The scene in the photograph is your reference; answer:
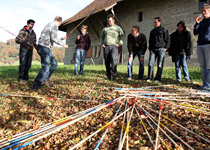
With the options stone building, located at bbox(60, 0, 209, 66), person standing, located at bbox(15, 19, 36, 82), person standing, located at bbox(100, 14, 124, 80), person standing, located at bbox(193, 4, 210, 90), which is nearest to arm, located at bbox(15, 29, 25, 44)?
person standing, located at bbox(15, 19, 36, 82)

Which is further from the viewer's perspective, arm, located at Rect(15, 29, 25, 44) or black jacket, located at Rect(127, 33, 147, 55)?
black jacket, located at Rect(127, 33, 147, 55)

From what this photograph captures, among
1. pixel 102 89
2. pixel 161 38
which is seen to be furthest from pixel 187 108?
pixel 161 38

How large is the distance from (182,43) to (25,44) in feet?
15.3

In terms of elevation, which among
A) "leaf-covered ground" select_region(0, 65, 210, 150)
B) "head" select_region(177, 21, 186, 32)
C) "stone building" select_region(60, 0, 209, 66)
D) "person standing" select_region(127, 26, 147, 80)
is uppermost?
"stone building" select_region(60, 0, 209, 66)

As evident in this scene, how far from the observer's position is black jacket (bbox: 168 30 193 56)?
473 cm

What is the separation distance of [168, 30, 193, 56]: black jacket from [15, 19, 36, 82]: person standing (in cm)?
428

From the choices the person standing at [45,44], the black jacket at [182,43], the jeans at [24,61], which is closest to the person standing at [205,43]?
the black jacket at [182,43]

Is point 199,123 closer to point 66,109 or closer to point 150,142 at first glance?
point 150,142

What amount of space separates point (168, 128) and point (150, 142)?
1.21ft

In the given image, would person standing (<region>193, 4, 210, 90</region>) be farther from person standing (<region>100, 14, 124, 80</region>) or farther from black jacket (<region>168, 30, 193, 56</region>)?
person standing (<region>100, 14, 124, 80</region>)

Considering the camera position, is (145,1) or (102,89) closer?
(102,89)

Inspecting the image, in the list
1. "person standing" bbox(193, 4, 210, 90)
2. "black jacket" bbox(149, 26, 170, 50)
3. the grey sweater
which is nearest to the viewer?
"person standing" bbox(193, 4, 210, 90)

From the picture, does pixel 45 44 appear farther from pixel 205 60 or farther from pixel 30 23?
pixel 205 60

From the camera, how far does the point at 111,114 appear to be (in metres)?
2.58
